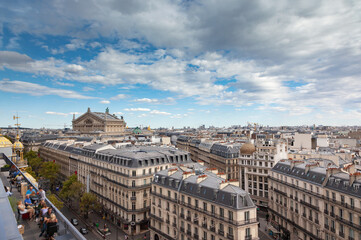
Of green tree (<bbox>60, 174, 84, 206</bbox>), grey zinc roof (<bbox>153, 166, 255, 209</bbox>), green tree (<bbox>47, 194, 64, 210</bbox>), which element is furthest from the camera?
green tree (<bbox>60, 174, 84, 206</bbox>)

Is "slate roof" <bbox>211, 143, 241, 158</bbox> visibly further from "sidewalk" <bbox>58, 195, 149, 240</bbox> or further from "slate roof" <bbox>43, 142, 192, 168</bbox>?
"sidewalk" <bbox>58, 195, 149, 240</bbox>

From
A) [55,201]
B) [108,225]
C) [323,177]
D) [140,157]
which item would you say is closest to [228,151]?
[140,157]

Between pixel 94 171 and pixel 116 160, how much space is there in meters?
13.8

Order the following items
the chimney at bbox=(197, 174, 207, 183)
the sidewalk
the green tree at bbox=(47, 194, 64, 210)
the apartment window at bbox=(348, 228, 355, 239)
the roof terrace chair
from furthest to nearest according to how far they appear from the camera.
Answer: the sidewalk → the green tree at bbox=(47, 194, 64, 210) → the chimney at bbox=(197, 174, 207, 183) → the apartment window at bbox=(348, 228, 355, 239) → the roof terrace chair

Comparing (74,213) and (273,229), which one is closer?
(273,229)

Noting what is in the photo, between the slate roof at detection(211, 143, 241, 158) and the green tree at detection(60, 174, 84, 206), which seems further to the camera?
the slate roof at detection(211, 143, 241, 158)

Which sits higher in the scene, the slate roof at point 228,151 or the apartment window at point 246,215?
the slate roof at point 228,151

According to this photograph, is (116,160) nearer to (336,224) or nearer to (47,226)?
(336,224)

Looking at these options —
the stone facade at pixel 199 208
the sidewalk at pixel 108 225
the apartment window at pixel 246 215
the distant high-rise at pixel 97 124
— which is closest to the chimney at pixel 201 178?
the stone facade at pixel 199 208

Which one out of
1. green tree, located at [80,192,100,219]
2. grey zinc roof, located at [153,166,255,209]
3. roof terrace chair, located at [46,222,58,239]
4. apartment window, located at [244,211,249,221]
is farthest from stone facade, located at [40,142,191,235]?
roof terrace chair, located at [46,222,58,239]

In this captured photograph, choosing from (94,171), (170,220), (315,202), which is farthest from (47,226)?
(94,171)

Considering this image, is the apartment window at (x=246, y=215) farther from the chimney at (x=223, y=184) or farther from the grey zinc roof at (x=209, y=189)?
the chimney at (x=223, y=184)

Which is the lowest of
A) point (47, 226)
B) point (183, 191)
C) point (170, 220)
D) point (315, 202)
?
point (170, 220)

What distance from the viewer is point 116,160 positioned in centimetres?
6184
